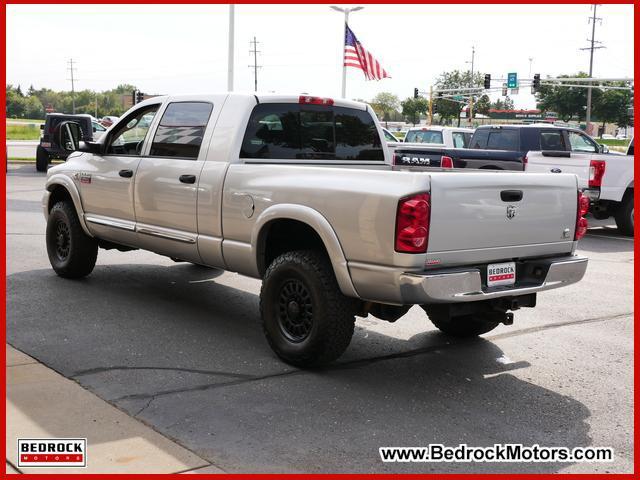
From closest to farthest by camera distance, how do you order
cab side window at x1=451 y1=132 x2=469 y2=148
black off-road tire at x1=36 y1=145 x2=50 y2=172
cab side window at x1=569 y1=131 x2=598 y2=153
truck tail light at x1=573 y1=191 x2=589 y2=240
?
truck tail light at x1=573 y1=191 x2=589 y2=240
cab side window at x1=569 y1=131 x2=598 y2=153
cab side window at x1=451 y1=132 x2=469 y2=148
black off-road tire at x1=36 y1=145 x2=50 y2=172

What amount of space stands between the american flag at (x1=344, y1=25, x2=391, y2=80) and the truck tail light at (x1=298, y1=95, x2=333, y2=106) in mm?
22848

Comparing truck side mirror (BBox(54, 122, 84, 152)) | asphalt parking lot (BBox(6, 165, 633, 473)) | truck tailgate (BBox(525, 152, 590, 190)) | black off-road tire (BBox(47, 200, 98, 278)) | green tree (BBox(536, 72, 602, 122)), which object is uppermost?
green tree (BBox(536, 72, 602, 122))

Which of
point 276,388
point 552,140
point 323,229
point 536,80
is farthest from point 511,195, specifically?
point 536,80

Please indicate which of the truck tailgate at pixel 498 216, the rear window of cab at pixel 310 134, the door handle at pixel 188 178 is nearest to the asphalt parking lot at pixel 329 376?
the truck tailgate at pixel 498 216

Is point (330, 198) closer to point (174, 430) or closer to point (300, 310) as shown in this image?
point (300, 310)

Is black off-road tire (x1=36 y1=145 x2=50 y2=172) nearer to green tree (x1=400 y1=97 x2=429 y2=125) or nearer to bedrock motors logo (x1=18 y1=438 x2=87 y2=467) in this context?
bedrock motors logo (x1=18 y1=438 x2=87 y2=467)

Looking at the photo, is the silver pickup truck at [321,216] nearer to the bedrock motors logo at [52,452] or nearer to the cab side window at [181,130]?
the cab side window at [181,130]

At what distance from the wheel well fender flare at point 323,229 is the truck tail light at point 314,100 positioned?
142cm

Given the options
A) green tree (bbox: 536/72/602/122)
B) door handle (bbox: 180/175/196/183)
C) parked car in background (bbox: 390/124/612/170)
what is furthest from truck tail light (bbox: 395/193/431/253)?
green tree (bbox: 536/72/602/122)

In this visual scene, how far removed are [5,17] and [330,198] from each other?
175 inches

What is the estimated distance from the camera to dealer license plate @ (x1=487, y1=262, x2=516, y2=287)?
5.12 m

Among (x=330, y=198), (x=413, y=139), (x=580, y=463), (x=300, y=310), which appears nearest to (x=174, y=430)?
(x=300, y=310)

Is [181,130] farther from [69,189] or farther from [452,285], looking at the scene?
[452,285]

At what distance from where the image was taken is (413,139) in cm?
2205
